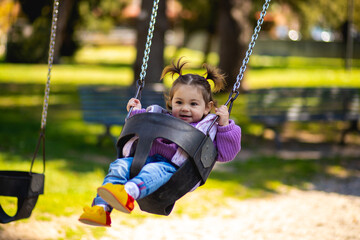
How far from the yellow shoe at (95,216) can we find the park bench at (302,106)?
5887 millimetres

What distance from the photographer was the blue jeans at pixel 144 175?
2.93 m

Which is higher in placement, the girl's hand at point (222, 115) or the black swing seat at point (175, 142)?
the girl's hand at point (222, 115)

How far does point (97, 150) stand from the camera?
7902 millimetres

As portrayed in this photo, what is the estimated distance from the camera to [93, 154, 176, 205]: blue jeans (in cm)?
293

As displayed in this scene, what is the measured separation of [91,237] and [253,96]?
4.83m

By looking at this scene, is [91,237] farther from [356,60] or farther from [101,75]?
[356,60]

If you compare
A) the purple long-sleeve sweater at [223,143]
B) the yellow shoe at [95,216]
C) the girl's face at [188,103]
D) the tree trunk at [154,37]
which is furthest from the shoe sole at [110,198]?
the tree trunk at [154,37]

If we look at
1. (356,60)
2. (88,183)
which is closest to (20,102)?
(88,183)

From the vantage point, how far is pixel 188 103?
3389mm

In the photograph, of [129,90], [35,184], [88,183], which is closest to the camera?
[35,184]

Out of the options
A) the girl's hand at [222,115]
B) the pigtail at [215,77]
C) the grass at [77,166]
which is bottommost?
the grass at [77,166]

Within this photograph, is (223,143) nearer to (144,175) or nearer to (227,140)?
(227,140)

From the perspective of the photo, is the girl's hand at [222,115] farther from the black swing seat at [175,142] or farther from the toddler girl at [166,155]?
the black swing seat at [175,142]

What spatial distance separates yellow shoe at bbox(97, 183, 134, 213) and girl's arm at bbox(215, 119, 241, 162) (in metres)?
0.80
